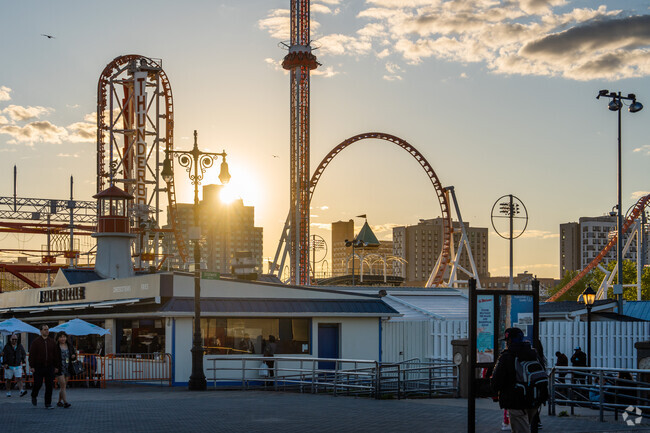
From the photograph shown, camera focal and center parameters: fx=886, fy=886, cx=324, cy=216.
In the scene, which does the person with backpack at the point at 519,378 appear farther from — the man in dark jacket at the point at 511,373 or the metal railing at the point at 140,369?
the metal railing at the point at 140,369

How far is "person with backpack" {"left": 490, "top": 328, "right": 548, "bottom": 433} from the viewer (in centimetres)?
1208

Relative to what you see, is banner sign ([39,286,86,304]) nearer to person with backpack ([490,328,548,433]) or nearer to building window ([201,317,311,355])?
building window ([201,317,311,355])

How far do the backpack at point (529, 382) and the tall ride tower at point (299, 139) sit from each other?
208 ft

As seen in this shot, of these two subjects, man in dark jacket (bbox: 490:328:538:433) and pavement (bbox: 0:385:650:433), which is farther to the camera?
pavement (bbox: 0:385:650:433)

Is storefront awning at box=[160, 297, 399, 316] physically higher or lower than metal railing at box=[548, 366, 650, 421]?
higher

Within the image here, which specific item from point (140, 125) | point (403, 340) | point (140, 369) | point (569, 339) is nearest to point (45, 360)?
point (140, 369)

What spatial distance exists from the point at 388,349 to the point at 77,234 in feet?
253

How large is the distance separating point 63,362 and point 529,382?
12.9 m

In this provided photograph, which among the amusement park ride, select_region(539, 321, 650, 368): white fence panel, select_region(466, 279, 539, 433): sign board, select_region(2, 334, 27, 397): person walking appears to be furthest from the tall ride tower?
select_region(466, 279, 539, 433): sign board

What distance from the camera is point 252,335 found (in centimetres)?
3503

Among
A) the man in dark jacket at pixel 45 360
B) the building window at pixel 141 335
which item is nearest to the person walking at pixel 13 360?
the man in dark jacket at pixel 45 360

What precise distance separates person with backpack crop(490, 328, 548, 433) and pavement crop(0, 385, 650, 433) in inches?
149

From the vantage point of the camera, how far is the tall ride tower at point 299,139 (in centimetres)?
7594

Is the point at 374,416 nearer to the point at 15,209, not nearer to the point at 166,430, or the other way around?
the point at 166,430
